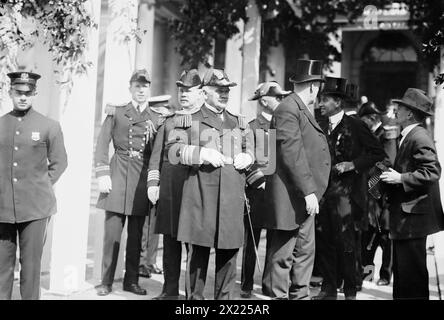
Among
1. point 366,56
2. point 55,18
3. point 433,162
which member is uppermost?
point 366,56

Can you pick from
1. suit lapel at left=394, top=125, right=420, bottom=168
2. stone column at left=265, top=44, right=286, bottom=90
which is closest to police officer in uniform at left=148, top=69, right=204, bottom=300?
suit lapel at left=394, top=125, right=420, bottom=168

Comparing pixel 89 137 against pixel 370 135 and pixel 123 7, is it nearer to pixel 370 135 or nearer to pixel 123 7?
pixel 123 7

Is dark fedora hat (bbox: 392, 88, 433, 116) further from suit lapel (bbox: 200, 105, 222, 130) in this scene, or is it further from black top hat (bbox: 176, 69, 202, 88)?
black top hat (bbox: 176, 69, 202, 88)

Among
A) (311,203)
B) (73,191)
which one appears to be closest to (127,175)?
(73,191)

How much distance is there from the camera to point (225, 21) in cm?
1050

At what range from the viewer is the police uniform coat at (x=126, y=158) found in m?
6.16

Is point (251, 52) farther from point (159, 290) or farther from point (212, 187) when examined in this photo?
point (212, 187)

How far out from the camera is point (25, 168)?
489 centimetres

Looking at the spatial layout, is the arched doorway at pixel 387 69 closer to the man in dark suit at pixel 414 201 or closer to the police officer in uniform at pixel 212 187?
the man in dark suit at pixel 414 201

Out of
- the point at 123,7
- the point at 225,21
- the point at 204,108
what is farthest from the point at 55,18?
A: the point at 225,21

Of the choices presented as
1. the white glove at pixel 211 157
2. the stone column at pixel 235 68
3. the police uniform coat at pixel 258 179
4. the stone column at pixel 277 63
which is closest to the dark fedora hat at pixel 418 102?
the police uniform coat at pixel 258 179

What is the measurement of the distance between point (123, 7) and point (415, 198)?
12.0 ft

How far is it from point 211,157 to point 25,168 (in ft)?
4.91
